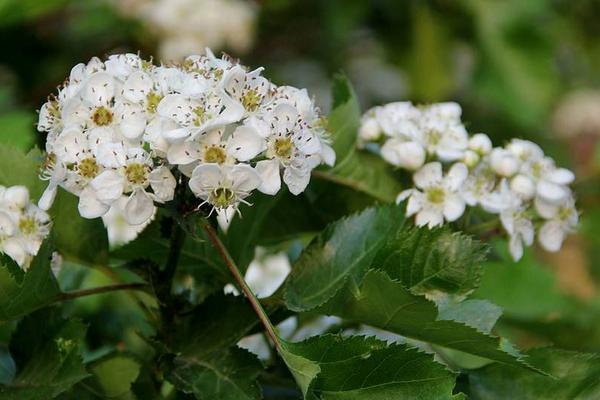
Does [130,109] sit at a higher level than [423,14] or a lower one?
higher

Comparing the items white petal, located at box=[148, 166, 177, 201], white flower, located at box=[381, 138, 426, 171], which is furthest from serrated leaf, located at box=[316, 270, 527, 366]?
white flower, located at box=[381, 138, 426, 171]

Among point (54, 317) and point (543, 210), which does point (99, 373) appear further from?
point (543, 210)

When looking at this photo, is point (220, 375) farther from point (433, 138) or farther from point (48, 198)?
point (433, 138)

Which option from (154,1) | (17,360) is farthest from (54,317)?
(154,1)

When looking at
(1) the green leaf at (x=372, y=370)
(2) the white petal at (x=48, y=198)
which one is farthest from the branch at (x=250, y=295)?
(2) the white petal at (x=48, y=198)

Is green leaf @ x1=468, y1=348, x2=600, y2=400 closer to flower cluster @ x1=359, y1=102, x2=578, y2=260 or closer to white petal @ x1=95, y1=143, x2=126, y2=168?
flower cluster @ x1=359, y1=102, x2=578, y2=260

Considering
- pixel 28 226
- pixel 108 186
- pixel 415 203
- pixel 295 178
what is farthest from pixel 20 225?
pixel 415 203

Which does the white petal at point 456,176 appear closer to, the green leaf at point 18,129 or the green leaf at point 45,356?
the green leaf at point 45,356
